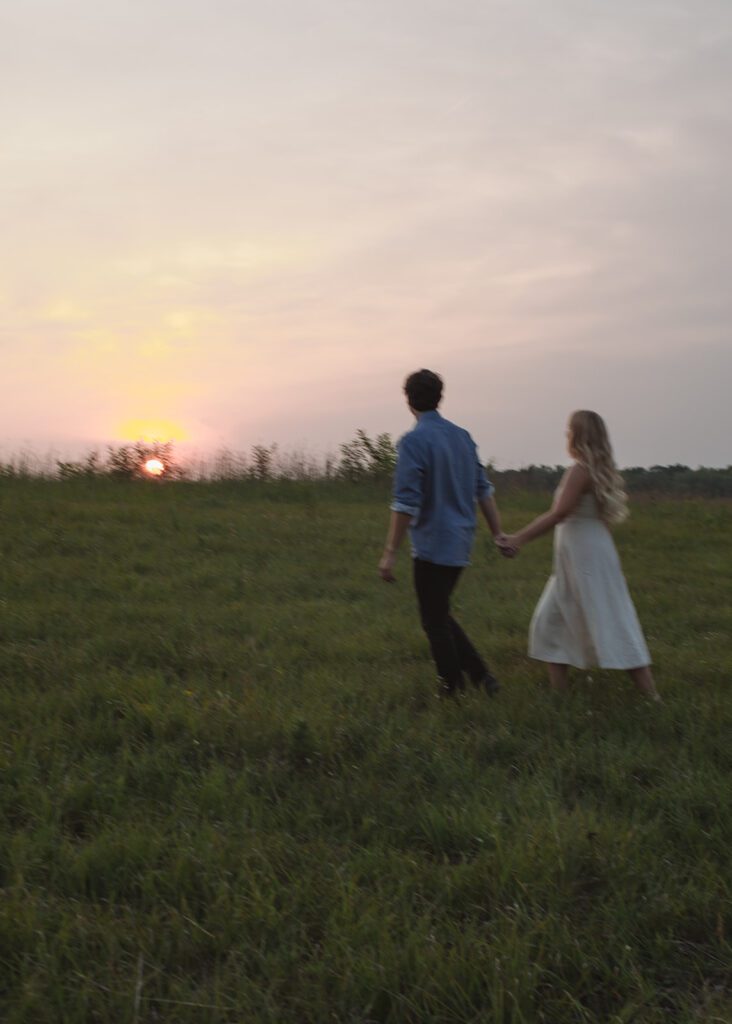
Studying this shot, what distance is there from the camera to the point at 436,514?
21.3ft

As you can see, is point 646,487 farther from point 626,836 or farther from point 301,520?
point 626,836

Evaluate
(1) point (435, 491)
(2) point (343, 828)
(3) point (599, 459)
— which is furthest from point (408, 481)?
(2) point (343, 828)

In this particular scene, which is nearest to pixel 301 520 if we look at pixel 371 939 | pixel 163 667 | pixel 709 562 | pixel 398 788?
pixel 709 562

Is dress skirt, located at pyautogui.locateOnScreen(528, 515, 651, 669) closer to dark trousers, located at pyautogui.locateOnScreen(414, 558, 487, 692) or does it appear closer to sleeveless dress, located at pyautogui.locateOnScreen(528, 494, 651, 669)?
sleeveless dress, located at pyautogui.locateOnScreen(528, 494, 651, 669)

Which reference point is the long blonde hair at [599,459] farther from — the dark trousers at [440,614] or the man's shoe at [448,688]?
the man's shoe at [448,688]

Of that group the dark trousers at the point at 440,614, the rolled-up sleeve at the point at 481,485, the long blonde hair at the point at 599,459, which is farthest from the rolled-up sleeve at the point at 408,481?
the long blonde hair at the point at 599,459

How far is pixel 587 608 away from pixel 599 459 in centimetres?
100

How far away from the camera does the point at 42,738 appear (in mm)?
5547

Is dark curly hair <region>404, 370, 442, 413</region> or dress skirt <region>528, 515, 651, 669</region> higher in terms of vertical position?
dark curly hair <region>404, 370, 442, 413</region>

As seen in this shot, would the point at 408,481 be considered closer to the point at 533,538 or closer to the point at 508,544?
the point at 508,544

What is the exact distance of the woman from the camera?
6547mm

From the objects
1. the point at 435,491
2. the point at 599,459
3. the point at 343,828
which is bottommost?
the point at 343,828

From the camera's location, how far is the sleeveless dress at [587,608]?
21.3ft

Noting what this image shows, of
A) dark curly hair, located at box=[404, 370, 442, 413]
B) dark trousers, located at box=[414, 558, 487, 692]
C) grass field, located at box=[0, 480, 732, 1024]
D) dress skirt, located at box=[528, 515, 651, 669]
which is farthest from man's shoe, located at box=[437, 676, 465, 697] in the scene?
dark curly hair, located at box=[404, 370, 442, 413]
